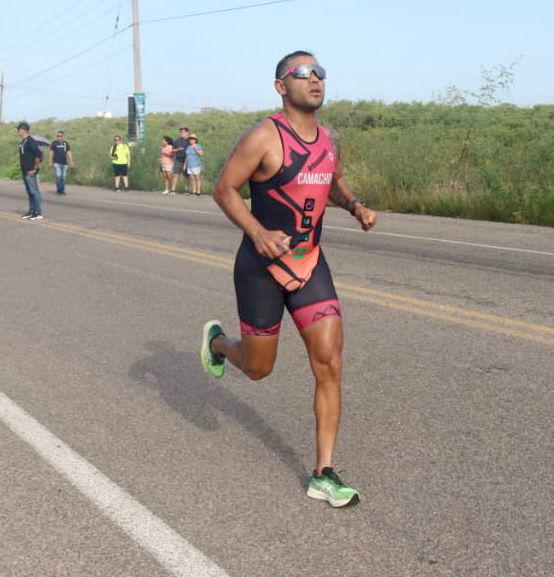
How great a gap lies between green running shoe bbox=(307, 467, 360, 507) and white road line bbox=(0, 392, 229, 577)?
2.17 ft

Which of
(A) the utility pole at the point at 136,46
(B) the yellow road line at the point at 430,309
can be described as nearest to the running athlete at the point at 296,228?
(B) the yellow road line at the point at 430,309

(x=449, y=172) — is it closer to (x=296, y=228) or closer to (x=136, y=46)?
(x=296, y=228)

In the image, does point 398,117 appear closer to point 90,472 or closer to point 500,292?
point 500,292

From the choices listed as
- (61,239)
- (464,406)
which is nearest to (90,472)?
(464,406)

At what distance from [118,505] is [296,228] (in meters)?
1.41

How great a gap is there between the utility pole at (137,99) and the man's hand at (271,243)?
3182 centimetres

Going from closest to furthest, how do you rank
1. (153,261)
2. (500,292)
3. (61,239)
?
1. (500,292)
2. (153,261)
3. (61,239)

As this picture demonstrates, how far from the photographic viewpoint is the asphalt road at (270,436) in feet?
10.8

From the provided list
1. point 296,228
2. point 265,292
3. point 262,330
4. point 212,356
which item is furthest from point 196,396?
point 296,228

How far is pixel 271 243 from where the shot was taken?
363cm

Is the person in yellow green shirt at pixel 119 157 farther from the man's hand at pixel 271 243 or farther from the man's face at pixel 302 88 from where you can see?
the man's hand at pixel 271 243

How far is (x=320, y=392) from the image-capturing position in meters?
3.87

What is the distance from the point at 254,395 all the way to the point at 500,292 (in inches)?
156

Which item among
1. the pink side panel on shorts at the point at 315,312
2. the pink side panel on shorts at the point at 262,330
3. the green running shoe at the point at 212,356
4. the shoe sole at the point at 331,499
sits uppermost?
the pink side panel on shorts at the point at 315,312
